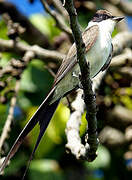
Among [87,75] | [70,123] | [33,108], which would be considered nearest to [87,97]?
[87,75]

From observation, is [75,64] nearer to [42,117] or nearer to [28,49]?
[42,117]

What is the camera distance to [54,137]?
3.62m

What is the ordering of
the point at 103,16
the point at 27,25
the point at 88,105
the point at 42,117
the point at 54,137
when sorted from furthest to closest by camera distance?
the point at 27,25
the point at 54,137
the point at 103,16
the point at 42,117
the point at 88,105

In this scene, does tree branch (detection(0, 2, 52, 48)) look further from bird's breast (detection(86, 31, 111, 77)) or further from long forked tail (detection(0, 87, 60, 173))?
long forked tail (detection(0, 87, 60, 173))

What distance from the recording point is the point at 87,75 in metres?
2.20

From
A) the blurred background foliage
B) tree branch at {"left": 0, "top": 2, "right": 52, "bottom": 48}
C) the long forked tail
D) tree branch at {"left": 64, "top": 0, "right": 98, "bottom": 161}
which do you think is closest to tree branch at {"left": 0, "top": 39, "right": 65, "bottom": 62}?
the blurred background foliage

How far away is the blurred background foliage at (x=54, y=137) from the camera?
362 cm

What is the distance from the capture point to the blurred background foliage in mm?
3617

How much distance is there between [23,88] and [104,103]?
804 millimetres

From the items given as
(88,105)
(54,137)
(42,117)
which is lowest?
(54,137)

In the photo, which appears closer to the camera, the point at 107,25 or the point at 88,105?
the point at 88,105

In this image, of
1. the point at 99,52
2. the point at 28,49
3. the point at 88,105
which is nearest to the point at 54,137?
the point at 28,49

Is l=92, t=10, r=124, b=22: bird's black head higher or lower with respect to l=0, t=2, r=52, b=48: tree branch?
higher

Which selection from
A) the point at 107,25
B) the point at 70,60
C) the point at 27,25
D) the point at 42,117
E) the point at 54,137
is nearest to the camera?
the point at 42,117
